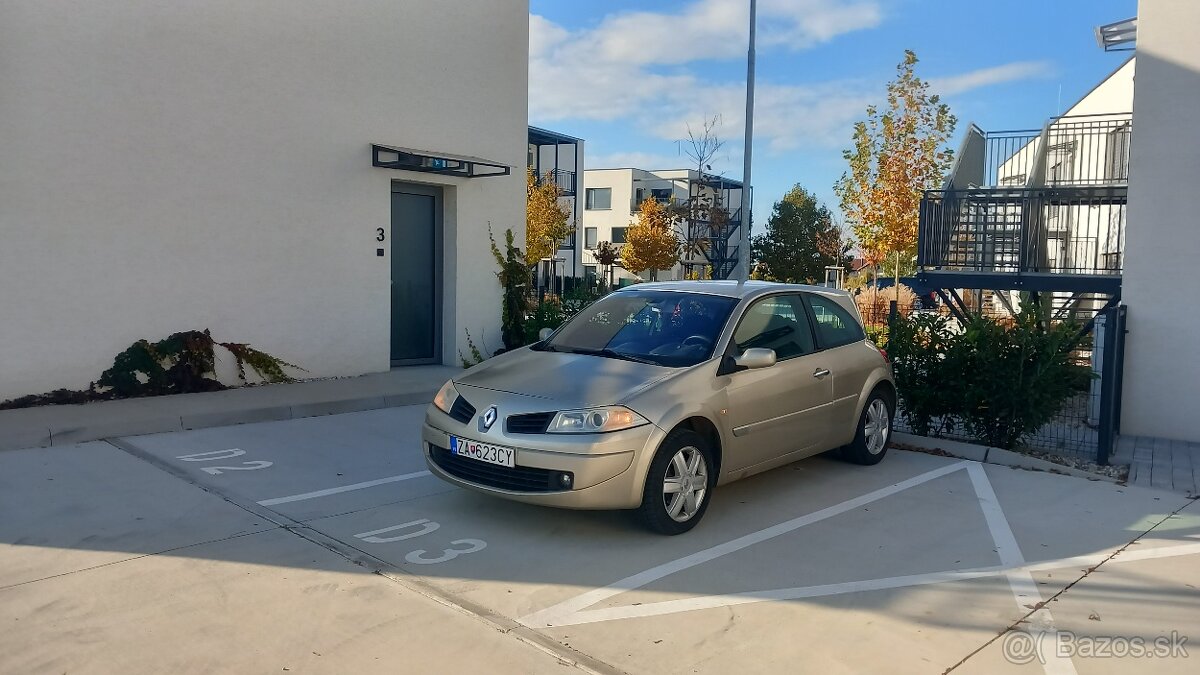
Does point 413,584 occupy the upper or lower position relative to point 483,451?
lower

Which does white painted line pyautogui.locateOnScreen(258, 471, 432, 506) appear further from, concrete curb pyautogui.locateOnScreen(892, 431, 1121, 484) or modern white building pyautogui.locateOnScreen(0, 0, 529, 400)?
concrete curb pyautogui.locateOnScreen(892, 431, 1121, 484)

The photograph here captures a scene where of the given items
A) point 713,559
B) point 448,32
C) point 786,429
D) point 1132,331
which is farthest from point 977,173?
point 713,559

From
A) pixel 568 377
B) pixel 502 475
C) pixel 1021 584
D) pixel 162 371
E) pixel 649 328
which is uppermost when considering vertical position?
pixel 649 328

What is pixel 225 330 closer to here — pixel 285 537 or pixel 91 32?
pixel 91 32

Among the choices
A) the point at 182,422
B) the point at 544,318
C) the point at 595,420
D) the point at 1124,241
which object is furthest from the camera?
the point at 544,318

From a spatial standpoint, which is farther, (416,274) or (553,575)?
(416,274)

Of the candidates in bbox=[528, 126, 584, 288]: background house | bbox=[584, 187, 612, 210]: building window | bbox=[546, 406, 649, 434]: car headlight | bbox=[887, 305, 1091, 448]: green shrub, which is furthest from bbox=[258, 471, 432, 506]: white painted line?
bbox=[584, 187, 612, 210]: building window

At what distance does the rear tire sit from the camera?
24.6 ft

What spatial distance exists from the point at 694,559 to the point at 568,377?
4.56 ft

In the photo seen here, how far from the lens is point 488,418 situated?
5.52m

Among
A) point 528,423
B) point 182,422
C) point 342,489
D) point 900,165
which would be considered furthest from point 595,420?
point 900,165

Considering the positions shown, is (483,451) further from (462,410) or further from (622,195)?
(622,195)

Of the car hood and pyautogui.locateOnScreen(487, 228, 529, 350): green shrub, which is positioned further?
pyautogui.locateOnScreen(487, 228, 529, 350): green shrub

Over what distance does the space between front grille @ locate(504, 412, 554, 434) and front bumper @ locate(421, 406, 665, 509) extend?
0.16 ft
